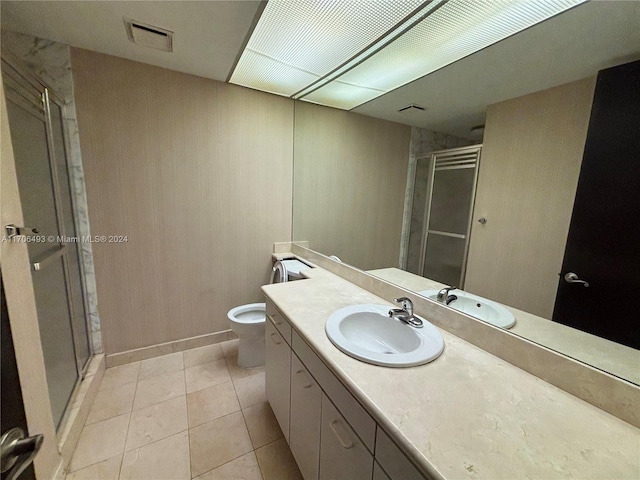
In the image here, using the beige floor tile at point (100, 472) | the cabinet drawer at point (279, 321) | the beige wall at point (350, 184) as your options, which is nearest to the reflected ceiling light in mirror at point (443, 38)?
the beige wall at point (350, 184)

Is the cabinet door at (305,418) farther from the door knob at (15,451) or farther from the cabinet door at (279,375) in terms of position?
the door knob at (15,451)

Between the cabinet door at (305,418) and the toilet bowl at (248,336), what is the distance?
2.76 feet

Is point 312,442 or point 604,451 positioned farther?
point 312,442

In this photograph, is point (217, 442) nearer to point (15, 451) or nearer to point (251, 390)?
point (251, 390)

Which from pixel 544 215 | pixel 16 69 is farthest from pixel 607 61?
pixel 16 69

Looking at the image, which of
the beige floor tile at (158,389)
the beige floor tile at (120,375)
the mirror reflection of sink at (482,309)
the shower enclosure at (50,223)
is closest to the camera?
the mirror reflection of sink at (482,309)

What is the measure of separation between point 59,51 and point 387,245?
7.82ft

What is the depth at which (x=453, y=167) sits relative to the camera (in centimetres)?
122

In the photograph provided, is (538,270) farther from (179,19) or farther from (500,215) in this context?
(179,19)

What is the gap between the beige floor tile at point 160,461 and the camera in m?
1.26

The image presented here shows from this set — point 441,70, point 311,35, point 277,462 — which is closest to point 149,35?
point 311,35

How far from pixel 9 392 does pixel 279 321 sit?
0.93 meters

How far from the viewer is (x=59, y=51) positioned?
1.56 m

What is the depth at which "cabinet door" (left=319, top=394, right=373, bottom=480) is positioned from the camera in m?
0.77
